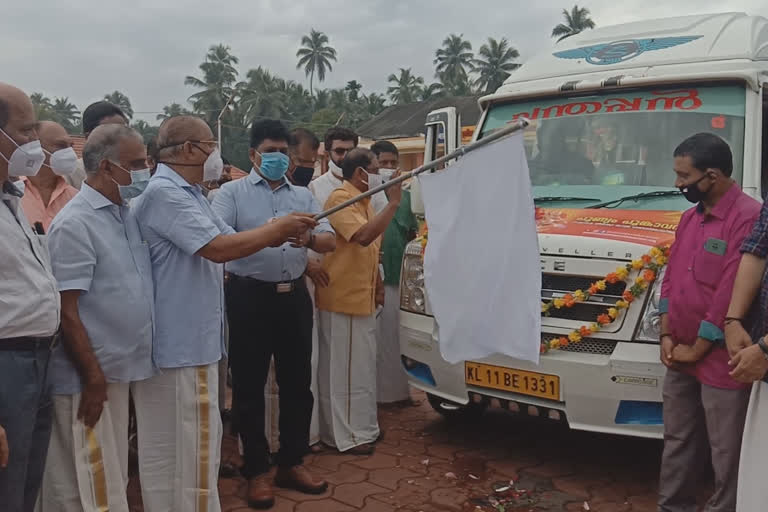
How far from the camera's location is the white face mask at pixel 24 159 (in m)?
2.34

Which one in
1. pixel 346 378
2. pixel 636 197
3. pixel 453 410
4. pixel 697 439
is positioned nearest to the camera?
pixel 697 439

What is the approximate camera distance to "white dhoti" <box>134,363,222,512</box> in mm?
3051

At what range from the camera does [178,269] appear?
10.1 feet

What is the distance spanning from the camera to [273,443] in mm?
4609

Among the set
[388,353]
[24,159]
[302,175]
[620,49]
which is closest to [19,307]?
[24,159]

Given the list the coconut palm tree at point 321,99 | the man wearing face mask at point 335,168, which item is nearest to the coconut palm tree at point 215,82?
A: the coconut palm tree at point 321,99

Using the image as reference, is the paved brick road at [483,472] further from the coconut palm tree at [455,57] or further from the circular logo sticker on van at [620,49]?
the coconut palm tree at [455,57]

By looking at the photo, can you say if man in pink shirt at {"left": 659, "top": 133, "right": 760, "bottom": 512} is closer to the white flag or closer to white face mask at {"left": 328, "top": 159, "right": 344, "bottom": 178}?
the white flag

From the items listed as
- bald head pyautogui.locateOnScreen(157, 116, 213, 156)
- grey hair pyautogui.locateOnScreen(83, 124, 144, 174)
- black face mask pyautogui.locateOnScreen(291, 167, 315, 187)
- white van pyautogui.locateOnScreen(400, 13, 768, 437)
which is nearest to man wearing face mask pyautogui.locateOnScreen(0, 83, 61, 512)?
grey hair pyautogui.locateOnScreen(83, 124, 144, 174)

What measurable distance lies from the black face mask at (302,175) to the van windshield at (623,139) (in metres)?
1.62

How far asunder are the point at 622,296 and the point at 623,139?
1.25 meters

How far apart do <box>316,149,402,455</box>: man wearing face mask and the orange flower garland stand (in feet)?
4.25

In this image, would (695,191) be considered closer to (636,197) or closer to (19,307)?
(636,197)

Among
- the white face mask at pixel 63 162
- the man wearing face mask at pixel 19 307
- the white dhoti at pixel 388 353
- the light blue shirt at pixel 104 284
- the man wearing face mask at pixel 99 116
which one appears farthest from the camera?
the white dhoti at pixel 388 353
